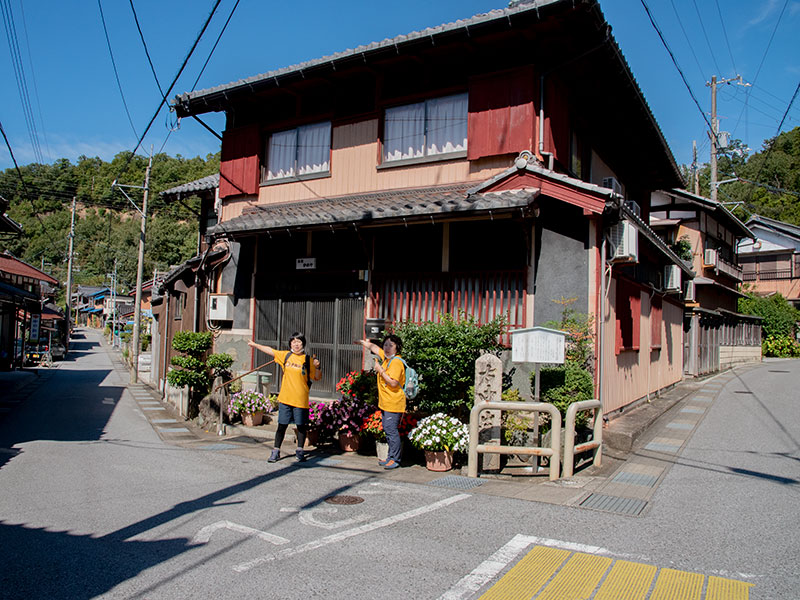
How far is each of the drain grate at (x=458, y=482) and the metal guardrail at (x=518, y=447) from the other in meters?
0.14

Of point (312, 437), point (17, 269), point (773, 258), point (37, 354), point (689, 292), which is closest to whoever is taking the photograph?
point (312, 437)

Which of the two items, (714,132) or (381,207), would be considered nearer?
(381,207)

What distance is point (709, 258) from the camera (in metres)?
26.2

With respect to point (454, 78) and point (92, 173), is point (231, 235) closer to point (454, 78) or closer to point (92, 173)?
point (454, 78)

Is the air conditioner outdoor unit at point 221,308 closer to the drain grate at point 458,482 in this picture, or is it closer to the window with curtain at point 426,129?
the window with curtain at point 426,129

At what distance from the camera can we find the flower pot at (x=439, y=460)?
8.12 metres

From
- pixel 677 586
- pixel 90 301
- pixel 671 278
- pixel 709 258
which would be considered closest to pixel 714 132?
pixel 709 258

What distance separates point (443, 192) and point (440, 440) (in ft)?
16.2

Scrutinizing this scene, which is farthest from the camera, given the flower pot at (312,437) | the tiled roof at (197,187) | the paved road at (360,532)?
the tiled roof at (197,187)

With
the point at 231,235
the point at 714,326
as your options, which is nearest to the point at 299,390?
the point at 231,235

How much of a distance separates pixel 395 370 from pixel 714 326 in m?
22.4

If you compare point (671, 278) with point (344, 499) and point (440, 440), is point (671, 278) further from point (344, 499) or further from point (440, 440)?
point (344, 499)

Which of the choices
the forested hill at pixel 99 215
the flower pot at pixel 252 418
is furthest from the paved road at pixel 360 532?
the forested hill at pixel 99 215

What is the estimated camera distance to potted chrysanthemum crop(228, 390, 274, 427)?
1165 cm
